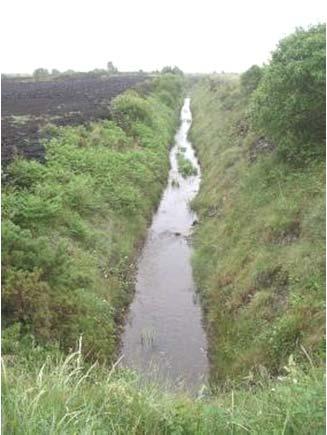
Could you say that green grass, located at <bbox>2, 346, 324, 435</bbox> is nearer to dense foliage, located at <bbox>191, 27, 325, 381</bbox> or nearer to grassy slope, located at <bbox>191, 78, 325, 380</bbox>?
dense foliage, located at <bbox>191, 27, 325, 381</bbox>

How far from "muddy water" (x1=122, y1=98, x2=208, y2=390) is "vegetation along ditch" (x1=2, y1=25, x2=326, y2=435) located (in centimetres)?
5

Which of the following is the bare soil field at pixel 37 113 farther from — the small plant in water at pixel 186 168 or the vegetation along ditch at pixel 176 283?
the small plant in water at pixel 186 168

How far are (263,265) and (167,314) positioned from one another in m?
2.91

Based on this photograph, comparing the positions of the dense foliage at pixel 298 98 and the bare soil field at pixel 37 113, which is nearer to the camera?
the dense foliage at pixel 298 98

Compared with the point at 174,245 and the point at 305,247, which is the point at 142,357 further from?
the point at 174,245

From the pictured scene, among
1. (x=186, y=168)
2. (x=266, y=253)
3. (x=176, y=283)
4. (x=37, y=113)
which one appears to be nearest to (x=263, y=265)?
(x=266, y=253)

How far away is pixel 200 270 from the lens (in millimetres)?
17047

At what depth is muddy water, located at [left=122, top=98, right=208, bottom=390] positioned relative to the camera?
40.2ft


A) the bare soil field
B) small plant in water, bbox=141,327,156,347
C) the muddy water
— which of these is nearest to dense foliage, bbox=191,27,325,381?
the muddy water

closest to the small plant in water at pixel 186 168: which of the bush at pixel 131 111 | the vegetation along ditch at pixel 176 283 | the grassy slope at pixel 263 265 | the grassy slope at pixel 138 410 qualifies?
the bush at pixel 131 111

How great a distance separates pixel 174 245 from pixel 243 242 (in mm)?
5108

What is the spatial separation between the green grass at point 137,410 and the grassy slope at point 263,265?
2.87 m

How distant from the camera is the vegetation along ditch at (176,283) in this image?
18.0 ft

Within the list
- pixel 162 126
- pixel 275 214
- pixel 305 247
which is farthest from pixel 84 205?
pixel 162 126
